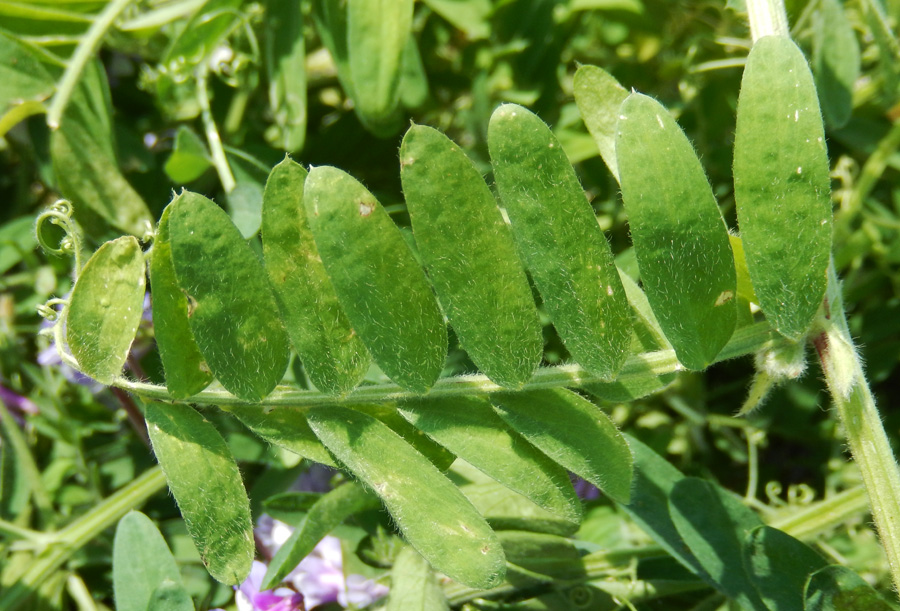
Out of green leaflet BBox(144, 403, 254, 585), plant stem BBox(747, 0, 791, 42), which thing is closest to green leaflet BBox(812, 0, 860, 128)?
plant stem BBox(747, 0, 791, 42)

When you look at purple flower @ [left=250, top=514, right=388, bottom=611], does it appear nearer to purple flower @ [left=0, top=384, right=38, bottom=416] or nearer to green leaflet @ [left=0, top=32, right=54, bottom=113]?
purple flower @ [left=0, top=384, right=38, bottom=416]

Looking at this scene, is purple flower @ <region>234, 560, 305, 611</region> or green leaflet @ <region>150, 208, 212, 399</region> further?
purple flower @ <region>234, 560, 305, 611</region>

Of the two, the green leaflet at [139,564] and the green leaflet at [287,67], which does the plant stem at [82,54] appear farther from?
the green leaflet at [139,564]

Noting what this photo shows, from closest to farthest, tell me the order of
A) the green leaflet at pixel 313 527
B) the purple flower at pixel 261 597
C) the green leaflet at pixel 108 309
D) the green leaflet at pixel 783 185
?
the green leaflet at pixel 783 185 < the green leaflet at pixel 108 309 < the green leaflet at pixel 313 527 < the purple flower at pixel 261 597

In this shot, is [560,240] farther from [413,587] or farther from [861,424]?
[413,587]

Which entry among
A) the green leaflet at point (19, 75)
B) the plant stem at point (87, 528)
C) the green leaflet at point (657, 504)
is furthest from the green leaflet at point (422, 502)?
the green leaflet at point (19, 75)
